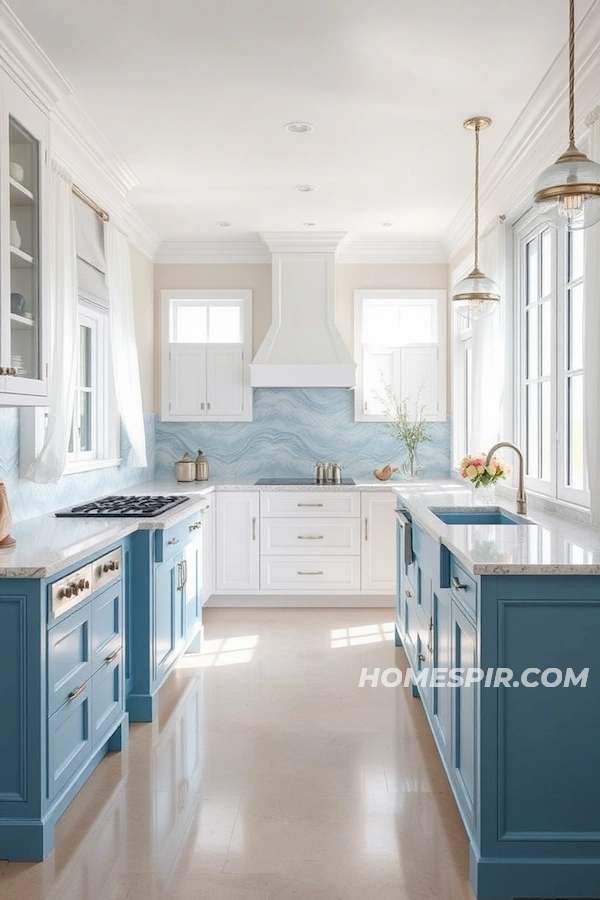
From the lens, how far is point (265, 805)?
2572 mm

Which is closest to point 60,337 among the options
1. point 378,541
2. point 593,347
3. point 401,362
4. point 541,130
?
point 593,347

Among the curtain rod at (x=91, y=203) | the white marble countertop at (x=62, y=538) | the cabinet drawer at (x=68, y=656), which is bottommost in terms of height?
the cabinet drawer at (x=68, y=656)

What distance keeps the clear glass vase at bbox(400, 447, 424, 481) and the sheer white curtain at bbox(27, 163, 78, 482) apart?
3036 mm

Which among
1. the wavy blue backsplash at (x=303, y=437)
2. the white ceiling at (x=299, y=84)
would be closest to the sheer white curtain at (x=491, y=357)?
the white ceiling at (x=299, y=84)

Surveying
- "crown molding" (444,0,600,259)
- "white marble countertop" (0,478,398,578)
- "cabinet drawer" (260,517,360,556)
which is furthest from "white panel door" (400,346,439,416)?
"white marble countertop" (0,478,398,578)

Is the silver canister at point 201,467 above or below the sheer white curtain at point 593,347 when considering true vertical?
below

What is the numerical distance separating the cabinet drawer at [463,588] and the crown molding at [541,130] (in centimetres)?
188

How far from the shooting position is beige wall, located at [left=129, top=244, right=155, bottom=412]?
5.41 m

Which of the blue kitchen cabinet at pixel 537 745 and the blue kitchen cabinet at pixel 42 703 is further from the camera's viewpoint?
the blue kitchen cabinet at pixel 42 703

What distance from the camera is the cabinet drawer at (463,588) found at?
2.13 metres

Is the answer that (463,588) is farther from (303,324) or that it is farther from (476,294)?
(303,324)

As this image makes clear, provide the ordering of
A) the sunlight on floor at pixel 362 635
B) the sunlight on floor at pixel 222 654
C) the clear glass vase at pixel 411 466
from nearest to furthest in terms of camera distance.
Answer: the sunlight on floor at pixel 222 654
the sunlight on floor at pixel 362 635
the clear glass vase at pixel 411 466

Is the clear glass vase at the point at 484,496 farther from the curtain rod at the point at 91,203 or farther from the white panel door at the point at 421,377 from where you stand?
the curtain rod at the point at 91,203

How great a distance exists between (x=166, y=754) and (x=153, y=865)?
31.6 inches
